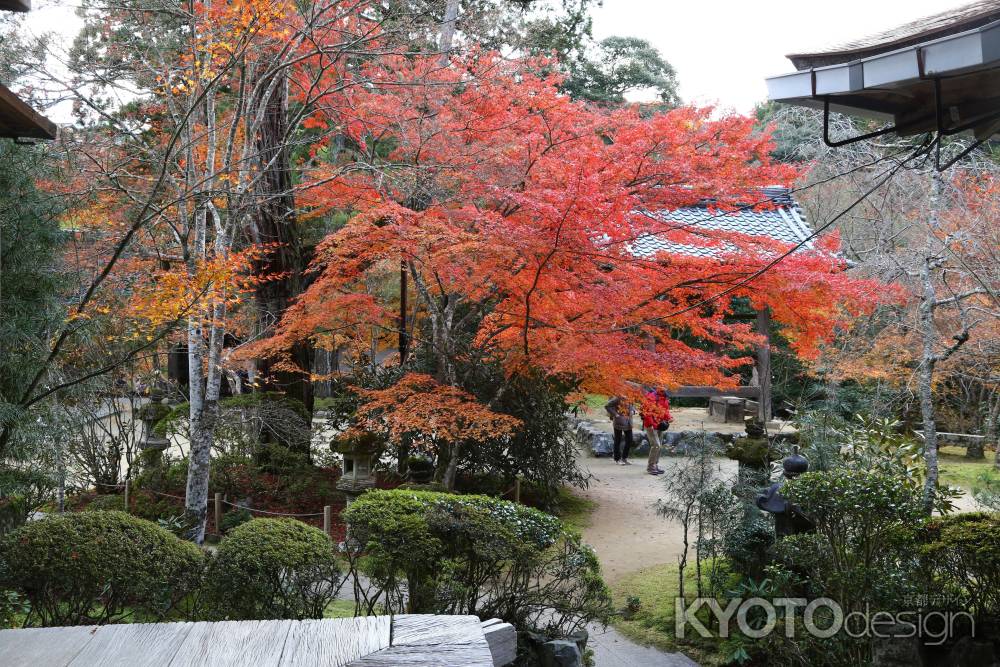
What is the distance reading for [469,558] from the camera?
539 centimetres

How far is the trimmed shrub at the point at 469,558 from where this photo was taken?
5184 mm

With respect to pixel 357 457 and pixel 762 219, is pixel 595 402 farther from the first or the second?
pixel 357 457

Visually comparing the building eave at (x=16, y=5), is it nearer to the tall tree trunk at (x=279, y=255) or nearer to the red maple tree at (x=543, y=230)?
the red maple tree at (x=543, y=230)

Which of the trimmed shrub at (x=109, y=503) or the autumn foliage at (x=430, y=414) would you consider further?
the trimmed shrub at (x=109, y=503)

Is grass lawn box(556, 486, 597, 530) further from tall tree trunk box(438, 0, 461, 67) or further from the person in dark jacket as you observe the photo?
tall tree trunk box(438, 0, 461, 67)

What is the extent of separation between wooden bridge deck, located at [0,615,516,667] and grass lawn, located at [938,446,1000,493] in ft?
34.4

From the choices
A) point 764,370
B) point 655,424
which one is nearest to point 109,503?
point 655,424

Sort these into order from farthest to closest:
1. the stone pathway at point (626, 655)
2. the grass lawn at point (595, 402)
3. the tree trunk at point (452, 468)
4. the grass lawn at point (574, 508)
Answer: the grass lawn at point (595, 402) < the grass lawn at point (574, 508) < the tree trunk at point (452, 468) < the stone pathway at point (626, 655)

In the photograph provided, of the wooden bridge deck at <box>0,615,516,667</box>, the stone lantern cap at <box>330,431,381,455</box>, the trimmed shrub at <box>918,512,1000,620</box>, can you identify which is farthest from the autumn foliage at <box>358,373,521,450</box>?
the wooden bridge deck at <box>0,615,516,667</box>

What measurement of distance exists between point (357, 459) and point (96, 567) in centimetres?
539

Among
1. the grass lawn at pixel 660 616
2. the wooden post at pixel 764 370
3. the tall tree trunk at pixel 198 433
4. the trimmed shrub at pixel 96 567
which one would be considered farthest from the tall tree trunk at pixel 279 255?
the wooden post at pixel 764 370

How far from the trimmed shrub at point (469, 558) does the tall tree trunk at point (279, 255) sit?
6.02 meters

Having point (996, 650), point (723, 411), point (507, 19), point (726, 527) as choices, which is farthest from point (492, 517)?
point (723, 411)

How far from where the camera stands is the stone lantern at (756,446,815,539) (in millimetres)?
6582
